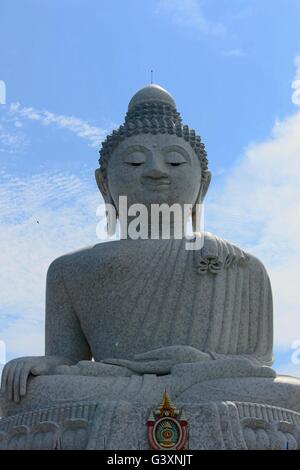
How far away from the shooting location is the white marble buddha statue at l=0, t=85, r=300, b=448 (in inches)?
280

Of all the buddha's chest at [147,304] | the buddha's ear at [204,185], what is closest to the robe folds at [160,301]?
the buddha's chest at [147,304]

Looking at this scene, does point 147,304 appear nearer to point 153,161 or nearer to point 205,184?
point 153,161

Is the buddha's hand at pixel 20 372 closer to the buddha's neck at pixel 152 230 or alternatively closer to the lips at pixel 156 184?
the buddha's neck at pixel 152 230

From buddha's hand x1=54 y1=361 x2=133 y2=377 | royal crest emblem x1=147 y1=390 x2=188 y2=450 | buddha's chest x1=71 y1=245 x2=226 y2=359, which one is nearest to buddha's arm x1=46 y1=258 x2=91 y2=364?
buddha's chest x1=71 y1=245 x2=226 y2=359

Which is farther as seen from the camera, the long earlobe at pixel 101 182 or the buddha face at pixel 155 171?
the long earlobe at pixel 101 182

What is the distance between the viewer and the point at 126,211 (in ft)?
29.2

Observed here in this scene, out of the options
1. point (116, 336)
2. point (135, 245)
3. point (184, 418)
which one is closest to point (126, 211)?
point (135, 245)

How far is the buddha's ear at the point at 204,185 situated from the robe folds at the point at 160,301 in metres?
0.93

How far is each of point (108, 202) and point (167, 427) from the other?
3.48 metres

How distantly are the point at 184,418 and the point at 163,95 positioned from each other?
13.6 feet

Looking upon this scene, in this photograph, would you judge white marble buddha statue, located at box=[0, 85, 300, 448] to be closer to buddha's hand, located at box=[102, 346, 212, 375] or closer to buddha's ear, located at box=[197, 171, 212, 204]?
buddha's hand, located at box=[102, 346, 212, 375]

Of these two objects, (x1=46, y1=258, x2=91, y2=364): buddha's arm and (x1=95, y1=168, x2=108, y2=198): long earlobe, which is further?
(x1=95, y1=168, x2=108, y2=198): long earlobe

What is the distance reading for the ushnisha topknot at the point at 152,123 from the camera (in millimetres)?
9086
